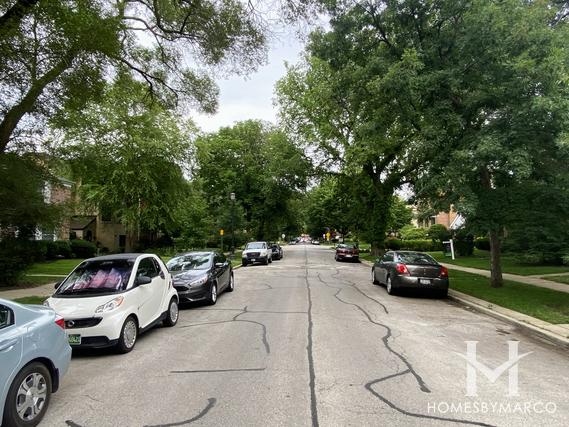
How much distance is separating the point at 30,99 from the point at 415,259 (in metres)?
12.0

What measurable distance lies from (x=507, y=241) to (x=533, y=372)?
2204 cm

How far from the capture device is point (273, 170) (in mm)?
Result: 38469

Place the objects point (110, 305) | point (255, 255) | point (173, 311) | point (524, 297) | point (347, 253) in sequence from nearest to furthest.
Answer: point (110, 305), point (173, 311), point (524, 297), point (255, 255), point (347, 253)

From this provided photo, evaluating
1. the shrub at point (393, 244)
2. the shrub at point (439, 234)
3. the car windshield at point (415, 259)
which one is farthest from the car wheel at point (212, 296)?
the shrub at point (393, 244)

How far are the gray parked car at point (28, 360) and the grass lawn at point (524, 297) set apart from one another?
9.53 meters

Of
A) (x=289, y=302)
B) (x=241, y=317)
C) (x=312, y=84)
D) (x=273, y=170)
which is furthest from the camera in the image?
(x=273, y=170)

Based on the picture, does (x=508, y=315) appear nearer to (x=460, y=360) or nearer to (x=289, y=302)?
(x=460, y=360)

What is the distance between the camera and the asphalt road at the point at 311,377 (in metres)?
4.25

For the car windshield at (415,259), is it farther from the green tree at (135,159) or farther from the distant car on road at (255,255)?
the distant car on road at (255,255)

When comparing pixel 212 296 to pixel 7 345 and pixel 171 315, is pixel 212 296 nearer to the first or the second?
pixel 171 315

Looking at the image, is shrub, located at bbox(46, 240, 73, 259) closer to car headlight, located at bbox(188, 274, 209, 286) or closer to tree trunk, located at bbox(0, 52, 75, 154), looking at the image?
tree trunk, located at bbox(0, 52, 75, 154)

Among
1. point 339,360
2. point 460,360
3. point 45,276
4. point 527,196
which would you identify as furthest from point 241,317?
point 45,276

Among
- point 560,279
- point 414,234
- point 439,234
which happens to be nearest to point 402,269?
point 560,279

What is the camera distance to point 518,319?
9.59 meters
